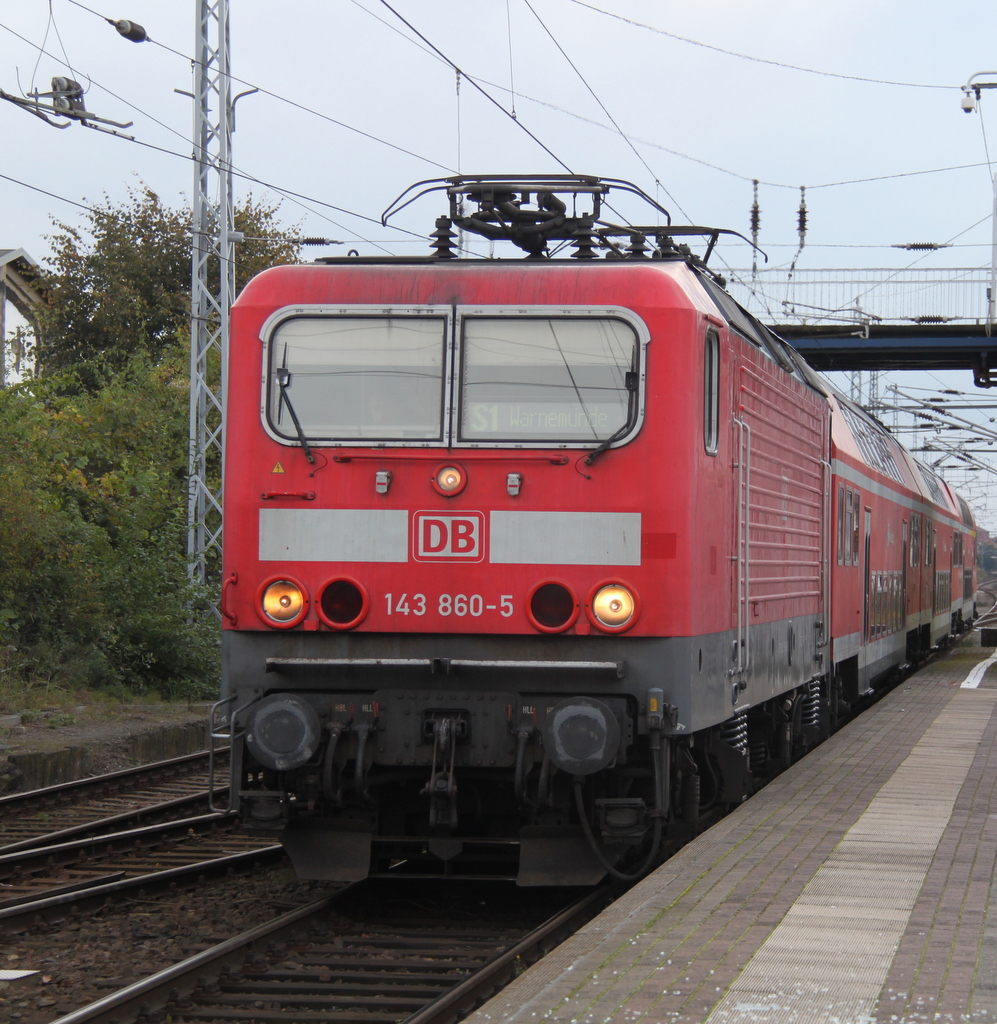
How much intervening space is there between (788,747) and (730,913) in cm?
524

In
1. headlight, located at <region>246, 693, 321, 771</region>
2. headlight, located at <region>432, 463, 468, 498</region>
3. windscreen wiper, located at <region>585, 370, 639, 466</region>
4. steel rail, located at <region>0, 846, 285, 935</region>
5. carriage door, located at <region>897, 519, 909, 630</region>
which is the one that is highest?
windscreen wiper, located at <region>585, 370, 639, 466</region>

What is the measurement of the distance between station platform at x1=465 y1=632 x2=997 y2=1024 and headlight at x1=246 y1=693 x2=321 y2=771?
1.63 metres

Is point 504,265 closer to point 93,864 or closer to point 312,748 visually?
point 312,748

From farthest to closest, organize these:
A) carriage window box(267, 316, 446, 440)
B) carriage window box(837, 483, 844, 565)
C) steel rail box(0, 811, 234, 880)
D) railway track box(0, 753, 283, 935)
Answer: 1. carriage window box(837, 483, 844, 565)
2. steel rail box(0, 811, 234, 880)
3. railway track box(0, 753, 283, 935)
4. carriage window box(267, 316, 446, 440)

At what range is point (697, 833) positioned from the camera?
27.6 feet

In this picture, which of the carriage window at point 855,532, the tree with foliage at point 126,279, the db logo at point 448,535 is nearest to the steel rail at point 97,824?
the db logo at point 448,535

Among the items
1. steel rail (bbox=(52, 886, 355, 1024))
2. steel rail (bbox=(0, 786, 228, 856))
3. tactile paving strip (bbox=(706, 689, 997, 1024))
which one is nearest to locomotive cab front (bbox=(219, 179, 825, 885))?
steel rail (bbox=(52, 886, 355, 1024))

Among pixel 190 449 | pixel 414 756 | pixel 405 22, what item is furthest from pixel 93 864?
pixel 190 449

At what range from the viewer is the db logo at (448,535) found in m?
6.76

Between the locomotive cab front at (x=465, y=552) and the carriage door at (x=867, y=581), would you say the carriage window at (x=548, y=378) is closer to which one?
the locomotive cab front at (x=465, y=552)

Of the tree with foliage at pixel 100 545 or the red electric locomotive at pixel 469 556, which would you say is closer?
the red electric locomotive at pixel 469 556

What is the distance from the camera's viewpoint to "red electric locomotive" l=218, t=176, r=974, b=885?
6621 millimetres

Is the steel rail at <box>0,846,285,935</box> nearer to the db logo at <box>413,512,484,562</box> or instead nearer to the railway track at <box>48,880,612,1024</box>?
the railway track at <box>48,880,612,1024</box>

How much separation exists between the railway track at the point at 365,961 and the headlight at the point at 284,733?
74 centimetres
